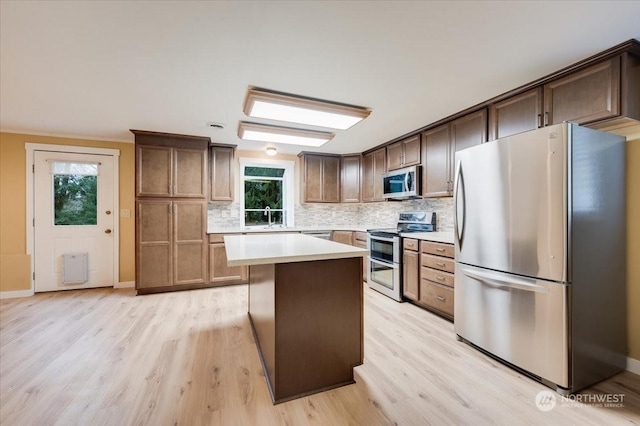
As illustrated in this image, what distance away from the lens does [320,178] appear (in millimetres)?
5102

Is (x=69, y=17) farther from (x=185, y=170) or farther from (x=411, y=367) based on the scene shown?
(x=411, y=367)

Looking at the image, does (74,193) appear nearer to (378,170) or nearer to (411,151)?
(378,170)

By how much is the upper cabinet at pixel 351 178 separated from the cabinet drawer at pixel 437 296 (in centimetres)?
224

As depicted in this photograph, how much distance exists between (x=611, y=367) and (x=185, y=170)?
4.88 meters

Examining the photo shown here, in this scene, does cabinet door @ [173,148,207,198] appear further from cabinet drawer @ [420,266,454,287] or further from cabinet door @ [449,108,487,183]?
cabinet door @ [449,108,487,183]

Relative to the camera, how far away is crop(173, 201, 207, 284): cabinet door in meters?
3.98

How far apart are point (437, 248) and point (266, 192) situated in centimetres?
326

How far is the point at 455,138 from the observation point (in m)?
3.09

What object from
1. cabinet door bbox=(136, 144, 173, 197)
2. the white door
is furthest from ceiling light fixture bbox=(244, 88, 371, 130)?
the white door

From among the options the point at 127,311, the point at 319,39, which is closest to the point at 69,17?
the point at 319,39

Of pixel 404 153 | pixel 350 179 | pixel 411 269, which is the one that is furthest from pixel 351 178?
pixel 411 269

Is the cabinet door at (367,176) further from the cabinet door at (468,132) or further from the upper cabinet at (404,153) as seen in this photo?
the cabinet door at (468,132)

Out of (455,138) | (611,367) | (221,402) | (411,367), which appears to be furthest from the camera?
(455,138)

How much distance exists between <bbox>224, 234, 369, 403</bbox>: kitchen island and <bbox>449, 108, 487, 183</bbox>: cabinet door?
196 cm
